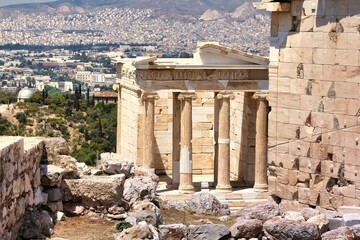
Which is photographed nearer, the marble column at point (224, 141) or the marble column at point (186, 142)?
the marble column at point (186, 142)

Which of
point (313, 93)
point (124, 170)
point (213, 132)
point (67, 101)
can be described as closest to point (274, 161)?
point (313, 93)

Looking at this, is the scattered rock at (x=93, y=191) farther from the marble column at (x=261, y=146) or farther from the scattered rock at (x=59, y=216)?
the marble column at (x=261, y=146)

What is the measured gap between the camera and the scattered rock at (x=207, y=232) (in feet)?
52.7

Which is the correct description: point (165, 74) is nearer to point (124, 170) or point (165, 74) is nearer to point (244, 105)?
point (244, 105)

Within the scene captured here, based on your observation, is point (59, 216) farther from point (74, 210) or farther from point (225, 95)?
point (225, 95)

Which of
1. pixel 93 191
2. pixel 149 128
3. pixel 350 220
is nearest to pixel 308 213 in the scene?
pixel 350 220

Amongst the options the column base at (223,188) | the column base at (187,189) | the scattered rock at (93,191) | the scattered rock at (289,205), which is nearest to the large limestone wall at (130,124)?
the column base at (187,189)

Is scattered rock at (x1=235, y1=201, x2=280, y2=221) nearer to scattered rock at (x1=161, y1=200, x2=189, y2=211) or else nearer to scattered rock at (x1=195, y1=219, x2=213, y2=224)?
scattered rock at (x1=195, y1=219, x2=213, y2=224)

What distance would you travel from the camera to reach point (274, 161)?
2009 centimetres

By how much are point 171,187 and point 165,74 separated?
130 inches

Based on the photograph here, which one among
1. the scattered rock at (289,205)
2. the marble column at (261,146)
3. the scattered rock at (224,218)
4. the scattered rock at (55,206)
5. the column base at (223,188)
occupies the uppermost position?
the scattered rock at (55,206)

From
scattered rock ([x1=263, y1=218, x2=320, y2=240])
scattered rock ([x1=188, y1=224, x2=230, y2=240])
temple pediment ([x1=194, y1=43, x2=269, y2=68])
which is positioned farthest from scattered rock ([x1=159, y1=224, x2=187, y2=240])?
temple pediment ([x1=194, y1=43, x2=269, y2=68])

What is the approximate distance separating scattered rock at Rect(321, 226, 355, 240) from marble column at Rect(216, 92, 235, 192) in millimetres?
17436

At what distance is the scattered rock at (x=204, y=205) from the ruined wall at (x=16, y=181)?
2.92 meters
